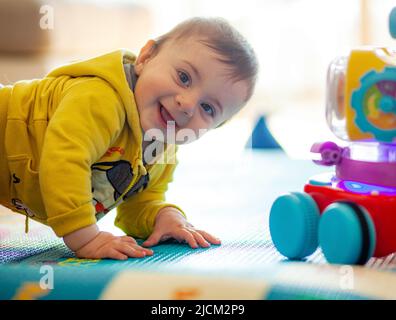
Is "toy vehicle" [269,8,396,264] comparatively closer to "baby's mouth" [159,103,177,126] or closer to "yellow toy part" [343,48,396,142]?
"yellow toy part" [343,48,396,142]

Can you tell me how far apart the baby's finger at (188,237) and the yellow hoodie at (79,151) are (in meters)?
0.09

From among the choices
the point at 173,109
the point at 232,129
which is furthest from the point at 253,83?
the point at 232,129

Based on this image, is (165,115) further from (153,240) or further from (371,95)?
(371,95)

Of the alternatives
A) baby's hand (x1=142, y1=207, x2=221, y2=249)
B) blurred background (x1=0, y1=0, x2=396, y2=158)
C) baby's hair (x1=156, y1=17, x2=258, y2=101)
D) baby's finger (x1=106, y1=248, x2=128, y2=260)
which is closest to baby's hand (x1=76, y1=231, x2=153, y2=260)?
baby's finger (x1=106, y1=248, x2=128, y2=260)

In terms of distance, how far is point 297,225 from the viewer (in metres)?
0.79

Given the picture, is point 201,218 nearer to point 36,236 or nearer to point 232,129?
point 36,236

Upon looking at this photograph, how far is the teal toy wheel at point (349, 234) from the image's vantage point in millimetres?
729

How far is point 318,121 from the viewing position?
113 inches

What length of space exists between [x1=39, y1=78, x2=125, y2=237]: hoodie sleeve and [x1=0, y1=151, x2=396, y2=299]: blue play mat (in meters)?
0.07

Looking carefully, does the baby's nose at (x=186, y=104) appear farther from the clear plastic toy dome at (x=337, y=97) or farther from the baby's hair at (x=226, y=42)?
the clear plastic toy dome at (x=337, y=97)

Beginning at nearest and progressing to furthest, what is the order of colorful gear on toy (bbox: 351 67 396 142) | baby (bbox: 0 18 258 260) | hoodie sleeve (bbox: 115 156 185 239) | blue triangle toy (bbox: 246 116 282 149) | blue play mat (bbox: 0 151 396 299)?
blue play mat (bbox: 0 151 396 299) → colorful gear on toy (bbox: 351 67 396 142) → baby (bbox: 0 18 258 260) → hoodie sleeve (bbox: 115 156 185 239) → blue triangle toy (bbox: 246 116 282 149)

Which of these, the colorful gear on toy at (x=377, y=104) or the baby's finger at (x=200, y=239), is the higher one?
the colorful gear on toy at (x=377, y=104)

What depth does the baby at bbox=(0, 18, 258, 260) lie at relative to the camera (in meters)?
0.91

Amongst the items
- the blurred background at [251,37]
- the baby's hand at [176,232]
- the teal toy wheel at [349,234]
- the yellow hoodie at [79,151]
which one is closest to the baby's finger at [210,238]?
the baby's hand at [176,232]
